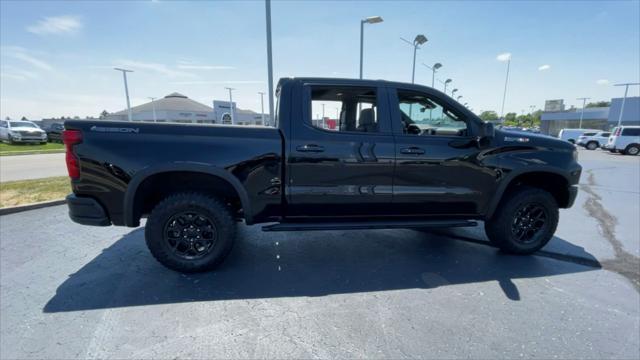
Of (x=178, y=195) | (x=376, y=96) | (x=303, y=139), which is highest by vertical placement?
(x=376, y=96)

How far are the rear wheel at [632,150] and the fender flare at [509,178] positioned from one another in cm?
2403

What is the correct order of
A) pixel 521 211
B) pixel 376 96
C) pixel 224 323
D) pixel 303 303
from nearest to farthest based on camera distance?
pixel 224 323 < pixel 303 303 < pixel 376 96 < pixel 521 211

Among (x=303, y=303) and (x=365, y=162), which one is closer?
(x=303, y=303)

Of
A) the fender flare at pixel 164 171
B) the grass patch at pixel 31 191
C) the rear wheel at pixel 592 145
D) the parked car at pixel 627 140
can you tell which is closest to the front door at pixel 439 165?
the fender flare at pixel 164 171

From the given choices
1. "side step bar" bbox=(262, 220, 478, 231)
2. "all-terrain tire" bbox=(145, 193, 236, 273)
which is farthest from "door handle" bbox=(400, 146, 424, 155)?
"all-terrain tire" bbox=(145, 193, 236, 273)

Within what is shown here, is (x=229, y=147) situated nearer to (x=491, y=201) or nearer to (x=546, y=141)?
(x=491, y=201)

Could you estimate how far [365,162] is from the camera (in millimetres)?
3186

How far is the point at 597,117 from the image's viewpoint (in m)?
48.4

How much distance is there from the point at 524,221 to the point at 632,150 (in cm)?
2464

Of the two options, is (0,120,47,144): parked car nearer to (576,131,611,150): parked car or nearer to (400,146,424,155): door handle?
(400,146,424,155): door handle

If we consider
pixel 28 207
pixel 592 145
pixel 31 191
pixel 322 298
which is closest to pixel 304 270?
pixel 322 298

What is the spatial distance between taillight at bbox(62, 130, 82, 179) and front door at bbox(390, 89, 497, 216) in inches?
124

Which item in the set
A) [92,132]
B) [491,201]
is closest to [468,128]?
[491,201]

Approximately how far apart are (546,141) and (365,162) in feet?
7.47
